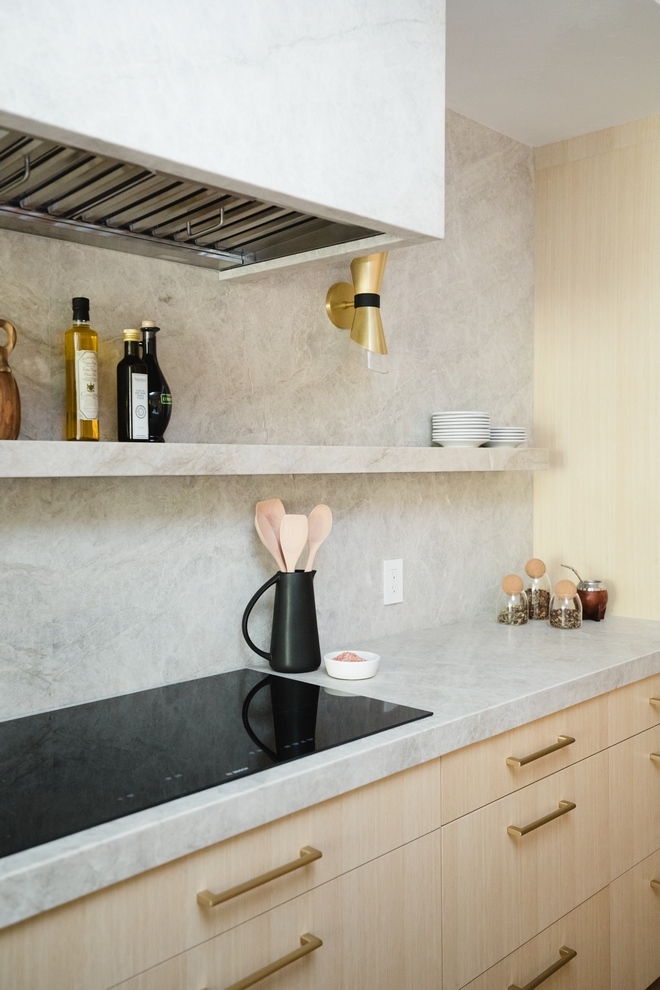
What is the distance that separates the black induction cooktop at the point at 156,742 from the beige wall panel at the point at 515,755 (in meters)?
0.15

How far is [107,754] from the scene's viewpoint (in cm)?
138

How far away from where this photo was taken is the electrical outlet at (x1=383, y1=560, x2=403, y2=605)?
7.58ft

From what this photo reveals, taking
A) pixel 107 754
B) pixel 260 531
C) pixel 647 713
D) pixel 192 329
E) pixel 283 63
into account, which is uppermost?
pixel 283 63

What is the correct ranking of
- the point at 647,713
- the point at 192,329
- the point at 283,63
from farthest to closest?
1. the point at 647,713
2. the point at 192,329
3. the point at 283,63

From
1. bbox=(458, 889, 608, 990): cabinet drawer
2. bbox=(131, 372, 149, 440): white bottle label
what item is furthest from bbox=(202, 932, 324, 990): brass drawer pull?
Answer: bbox=(131, 372, 149, 440): white bottle label

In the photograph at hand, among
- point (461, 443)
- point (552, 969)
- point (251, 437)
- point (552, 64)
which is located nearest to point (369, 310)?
point (251, 437)

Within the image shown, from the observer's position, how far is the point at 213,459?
63.6 inches

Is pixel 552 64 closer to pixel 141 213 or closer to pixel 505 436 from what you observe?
pixel 505 436

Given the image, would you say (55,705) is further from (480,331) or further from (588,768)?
(480,331)

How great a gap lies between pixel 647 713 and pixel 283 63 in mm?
1673

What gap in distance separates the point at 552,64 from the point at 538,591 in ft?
4.72

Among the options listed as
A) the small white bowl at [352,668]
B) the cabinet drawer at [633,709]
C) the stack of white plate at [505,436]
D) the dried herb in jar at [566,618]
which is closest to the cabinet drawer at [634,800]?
the cabinet drawer at [633,709]

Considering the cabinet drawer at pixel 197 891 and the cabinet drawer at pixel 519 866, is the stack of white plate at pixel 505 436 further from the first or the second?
the cabinet drawer at pixel 197 891

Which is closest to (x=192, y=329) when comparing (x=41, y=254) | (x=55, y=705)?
(x=41, y=254)
